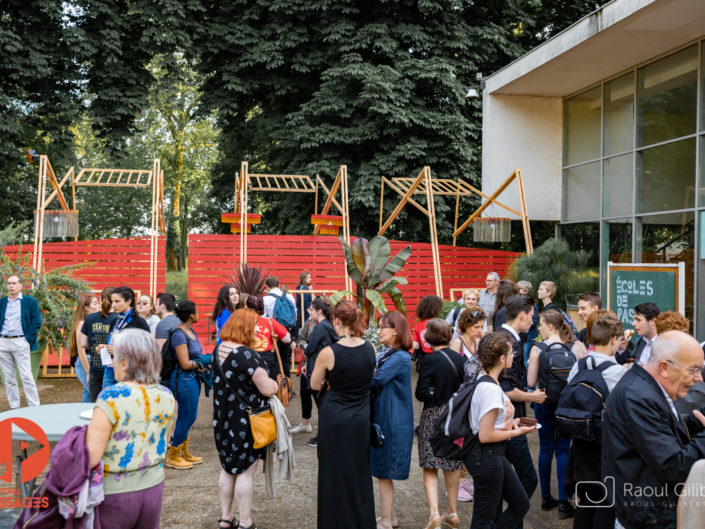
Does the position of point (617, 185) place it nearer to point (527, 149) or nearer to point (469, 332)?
point (527, 149)

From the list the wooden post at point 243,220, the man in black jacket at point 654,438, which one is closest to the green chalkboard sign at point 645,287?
the man in black jacket at point 654,438

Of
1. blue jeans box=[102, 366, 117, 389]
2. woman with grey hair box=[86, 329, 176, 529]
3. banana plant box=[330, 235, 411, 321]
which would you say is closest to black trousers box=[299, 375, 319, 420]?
blue jeans box=[102, 366, 117, 389]

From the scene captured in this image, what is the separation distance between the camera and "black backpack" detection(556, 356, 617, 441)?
4.14 metres

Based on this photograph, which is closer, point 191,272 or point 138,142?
point 191,272

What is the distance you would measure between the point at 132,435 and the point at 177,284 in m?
25.5

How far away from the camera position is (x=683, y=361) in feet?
9.22

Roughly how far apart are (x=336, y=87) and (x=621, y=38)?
8710mm

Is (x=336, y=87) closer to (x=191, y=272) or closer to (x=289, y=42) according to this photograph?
(x=289, y=42)

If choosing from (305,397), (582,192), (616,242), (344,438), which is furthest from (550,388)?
(582,192)

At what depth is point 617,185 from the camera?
12.9 metres

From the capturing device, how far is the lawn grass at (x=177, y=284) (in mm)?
25991

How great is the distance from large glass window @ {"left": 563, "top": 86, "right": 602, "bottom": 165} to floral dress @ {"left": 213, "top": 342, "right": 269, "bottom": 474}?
11428 millimetres

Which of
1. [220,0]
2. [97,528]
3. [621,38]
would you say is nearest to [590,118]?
[621,38]

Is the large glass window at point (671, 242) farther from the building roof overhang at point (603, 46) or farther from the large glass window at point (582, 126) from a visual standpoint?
the building roof overhang at point (603, 46)
